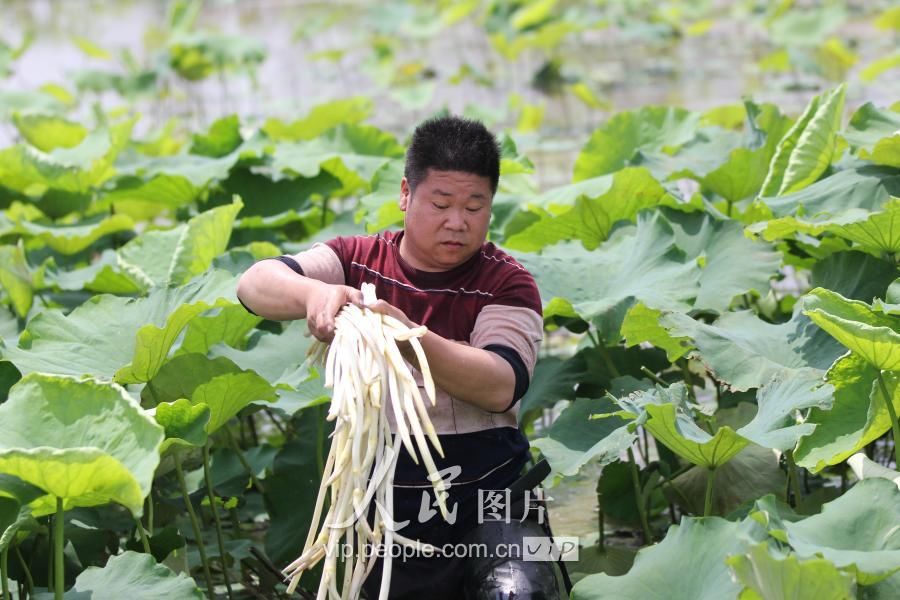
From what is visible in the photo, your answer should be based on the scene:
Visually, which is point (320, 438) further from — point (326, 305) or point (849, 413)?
point (849, 413)

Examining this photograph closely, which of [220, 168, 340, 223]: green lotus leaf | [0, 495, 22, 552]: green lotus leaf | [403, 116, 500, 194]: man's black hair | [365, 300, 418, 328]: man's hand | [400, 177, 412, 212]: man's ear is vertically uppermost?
[403, 116, 500, 194]: man's black hair

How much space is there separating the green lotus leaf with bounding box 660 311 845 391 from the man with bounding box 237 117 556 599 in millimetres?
335

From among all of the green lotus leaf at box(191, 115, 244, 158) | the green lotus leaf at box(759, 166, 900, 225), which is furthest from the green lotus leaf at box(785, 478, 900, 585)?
the green lotus leaf at box(191, 115, 244, 158)

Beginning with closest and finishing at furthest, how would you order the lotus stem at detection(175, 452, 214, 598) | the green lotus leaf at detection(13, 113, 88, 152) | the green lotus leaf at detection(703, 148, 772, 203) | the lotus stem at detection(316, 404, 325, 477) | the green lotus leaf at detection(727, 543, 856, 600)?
1. the green lotus leaf at detection(727, 543, 856, 600)
2. the lotus stem at detection(175, 452, 214, 598)
3. the lotus stem at detection(316, 404, 325, 477)
4. the green lotus leaf at detection(703, 148, 772, 203)
5. the green lotus leaf at detection(13, 113, 88, 152)

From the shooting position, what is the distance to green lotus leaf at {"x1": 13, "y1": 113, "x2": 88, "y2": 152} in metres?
4.29

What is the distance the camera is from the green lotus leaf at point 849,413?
2.03 meters

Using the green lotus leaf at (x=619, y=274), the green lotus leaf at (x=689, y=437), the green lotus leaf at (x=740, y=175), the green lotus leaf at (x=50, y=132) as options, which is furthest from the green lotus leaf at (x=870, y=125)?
the green lotus leaf at (x=50, y=132)

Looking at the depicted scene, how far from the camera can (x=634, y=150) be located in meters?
3.42

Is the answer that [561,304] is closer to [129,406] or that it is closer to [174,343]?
[174,343]

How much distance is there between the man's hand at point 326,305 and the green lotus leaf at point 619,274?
2.12ft

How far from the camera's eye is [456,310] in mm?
2031

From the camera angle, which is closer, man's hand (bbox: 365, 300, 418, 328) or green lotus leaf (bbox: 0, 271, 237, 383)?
man's hand (bbox: 365, 300, 418, 328)

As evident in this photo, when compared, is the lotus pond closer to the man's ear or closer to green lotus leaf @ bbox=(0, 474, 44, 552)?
green lotus leaf @ bbox=(0, 474, 44, 552)

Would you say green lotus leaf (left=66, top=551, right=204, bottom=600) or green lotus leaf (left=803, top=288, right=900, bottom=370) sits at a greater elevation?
green lotus leaf (left=803, top=288, right=900, bottom=370)
